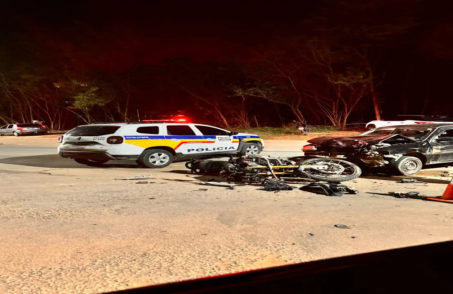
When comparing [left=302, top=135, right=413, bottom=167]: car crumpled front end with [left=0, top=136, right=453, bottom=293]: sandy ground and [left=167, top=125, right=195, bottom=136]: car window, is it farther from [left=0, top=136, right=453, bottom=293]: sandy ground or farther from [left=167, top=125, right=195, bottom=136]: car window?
[left=167, top=125, right=195, bottom=136]: car window

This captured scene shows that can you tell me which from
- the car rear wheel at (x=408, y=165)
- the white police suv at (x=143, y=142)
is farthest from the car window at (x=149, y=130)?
the car rear wheel at (x=408, y=165)

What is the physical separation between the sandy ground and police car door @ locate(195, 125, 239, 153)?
424 centimetres

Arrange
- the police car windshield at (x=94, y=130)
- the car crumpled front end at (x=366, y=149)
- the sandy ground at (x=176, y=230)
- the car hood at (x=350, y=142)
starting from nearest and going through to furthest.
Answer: the sandy ground at (x=176, y=230) < the car crumpled front end at (x=366, y=149) < the car hood at (x=350, y=142) < the police car windshield at (x=94, y=130)

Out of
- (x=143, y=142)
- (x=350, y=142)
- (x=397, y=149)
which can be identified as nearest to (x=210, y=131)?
(x=143, y=142)

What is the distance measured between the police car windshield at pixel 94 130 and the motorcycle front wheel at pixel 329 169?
18.1 feet

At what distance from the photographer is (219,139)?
1280 cm

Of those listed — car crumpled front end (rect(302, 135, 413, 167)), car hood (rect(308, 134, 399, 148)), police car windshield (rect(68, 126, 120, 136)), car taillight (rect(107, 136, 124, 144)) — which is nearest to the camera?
car crumpled front end (rect(302, 135, 413, 167))

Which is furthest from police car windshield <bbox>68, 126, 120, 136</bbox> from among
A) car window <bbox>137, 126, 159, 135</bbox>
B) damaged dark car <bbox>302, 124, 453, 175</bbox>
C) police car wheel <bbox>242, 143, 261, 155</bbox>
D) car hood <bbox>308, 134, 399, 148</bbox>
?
car hood <bbox>308, 134, 399, 148</bbox>

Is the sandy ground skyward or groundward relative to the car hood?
groundward

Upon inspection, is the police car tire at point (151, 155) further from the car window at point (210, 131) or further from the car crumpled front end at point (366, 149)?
the car crumpled front end at point (366, 149)

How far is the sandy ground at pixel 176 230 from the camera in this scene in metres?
3.63

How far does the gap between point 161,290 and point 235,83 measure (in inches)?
1215

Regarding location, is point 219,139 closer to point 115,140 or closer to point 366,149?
point 115,140

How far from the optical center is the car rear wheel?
9.70 m
